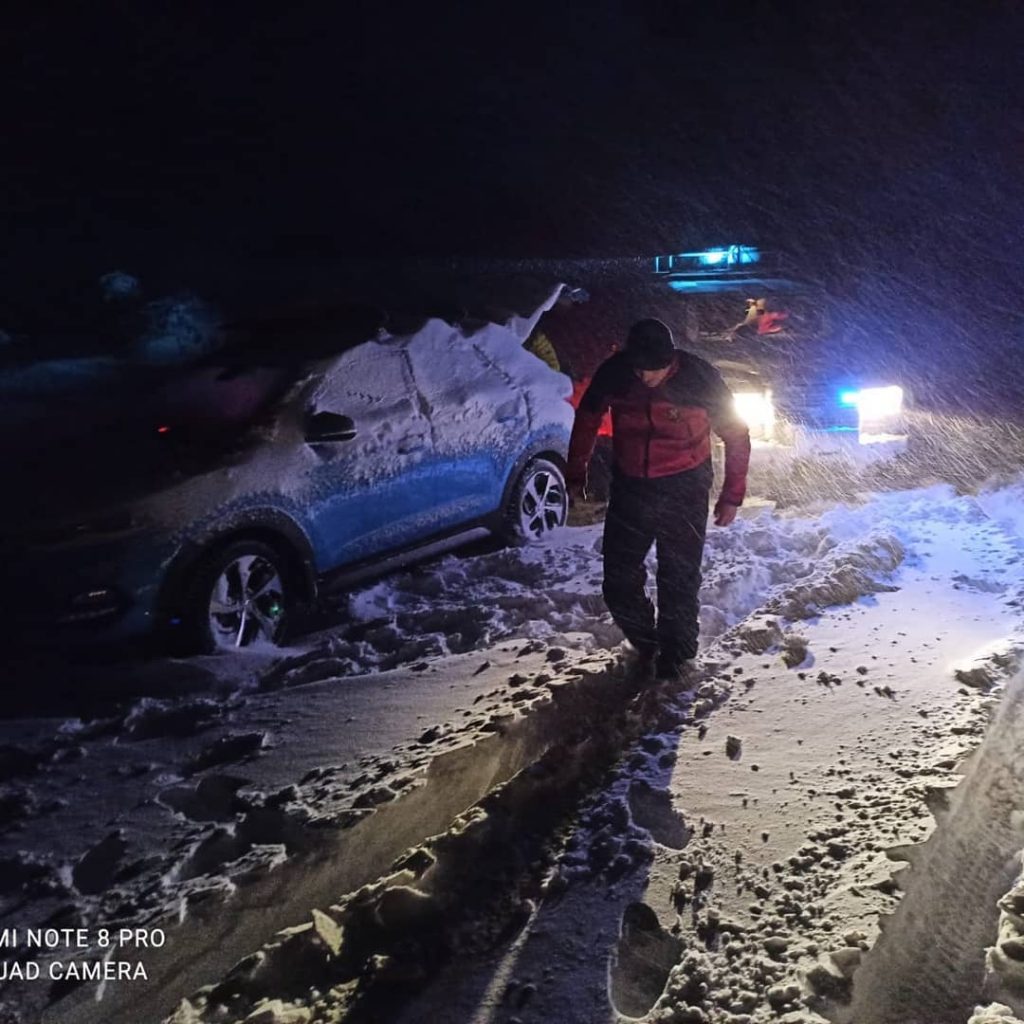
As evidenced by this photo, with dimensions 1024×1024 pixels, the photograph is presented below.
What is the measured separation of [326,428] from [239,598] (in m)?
1.11

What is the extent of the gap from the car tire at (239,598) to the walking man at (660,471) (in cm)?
179

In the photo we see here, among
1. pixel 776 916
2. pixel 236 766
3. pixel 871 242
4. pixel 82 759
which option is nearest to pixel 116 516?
pixel 82 759

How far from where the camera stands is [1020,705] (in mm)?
3676

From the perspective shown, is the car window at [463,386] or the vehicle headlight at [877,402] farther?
the vehicle headlight at [877,402]

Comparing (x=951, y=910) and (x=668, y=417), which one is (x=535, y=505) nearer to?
(x=668, y=417)

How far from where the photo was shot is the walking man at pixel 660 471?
3924 mm

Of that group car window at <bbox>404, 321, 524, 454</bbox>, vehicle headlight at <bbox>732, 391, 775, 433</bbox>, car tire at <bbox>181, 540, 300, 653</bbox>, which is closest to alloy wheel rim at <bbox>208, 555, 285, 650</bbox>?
car tire at <bbox>181, 540, 300, 653</bbox>

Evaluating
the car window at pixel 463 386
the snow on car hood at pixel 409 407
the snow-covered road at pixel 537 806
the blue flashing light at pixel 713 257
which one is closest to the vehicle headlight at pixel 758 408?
the snow on car hood at pixel 409 407

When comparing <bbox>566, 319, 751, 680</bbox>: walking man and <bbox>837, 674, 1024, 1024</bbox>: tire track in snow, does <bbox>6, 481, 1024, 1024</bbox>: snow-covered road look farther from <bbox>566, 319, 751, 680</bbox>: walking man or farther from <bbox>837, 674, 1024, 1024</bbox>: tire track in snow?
<bbox>566, 319, 751, 680</bbox>: walking man

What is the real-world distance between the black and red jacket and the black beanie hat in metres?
0.09

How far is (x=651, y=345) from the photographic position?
12.4ft

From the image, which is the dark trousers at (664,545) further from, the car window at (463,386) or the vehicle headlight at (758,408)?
the vehicle headlight at (758,408)

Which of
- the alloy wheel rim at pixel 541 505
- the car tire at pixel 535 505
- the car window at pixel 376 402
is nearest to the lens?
the car window at pixel 376 402

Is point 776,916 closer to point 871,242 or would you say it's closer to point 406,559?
point 406,559
